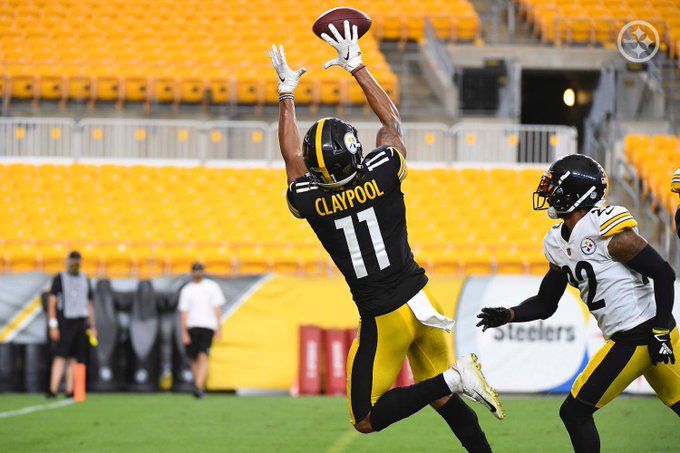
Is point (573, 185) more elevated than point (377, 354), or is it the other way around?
point (573, 185)

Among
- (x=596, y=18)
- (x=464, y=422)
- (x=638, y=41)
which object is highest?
(x=596, y=18)

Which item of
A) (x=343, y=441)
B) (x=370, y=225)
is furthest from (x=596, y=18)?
(x=370, y=225)

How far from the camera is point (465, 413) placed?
554 cm

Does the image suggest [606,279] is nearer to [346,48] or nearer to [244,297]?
[346,48]

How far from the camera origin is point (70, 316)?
39.3ft

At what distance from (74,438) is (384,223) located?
413 cm

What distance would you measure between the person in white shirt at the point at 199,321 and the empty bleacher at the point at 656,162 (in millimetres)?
6954

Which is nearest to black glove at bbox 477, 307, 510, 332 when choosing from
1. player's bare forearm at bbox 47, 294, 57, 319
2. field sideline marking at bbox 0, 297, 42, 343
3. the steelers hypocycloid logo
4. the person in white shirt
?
the person in white shirt

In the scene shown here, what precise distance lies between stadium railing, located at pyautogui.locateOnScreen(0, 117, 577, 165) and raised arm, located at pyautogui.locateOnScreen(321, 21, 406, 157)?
40.2 feet

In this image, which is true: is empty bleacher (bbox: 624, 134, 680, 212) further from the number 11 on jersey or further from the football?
the number 11 on jersey

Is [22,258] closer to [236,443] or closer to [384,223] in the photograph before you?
[236,443]

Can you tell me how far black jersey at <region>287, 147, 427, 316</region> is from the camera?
527cm

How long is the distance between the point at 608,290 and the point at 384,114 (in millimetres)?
1450

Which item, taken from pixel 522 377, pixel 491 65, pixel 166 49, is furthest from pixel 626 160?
pixel 166 49
